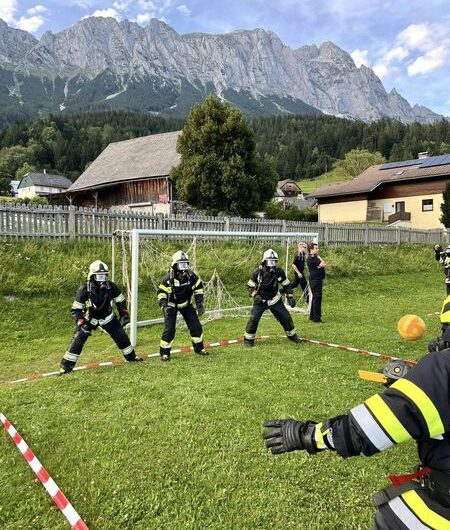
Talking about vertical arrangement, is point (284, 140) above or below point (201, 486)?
above

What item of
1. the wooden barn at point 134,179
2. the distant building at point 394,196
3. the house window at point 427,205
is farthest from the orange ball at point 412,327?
the house window at point 427,205

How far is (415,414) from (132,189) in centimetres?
3703

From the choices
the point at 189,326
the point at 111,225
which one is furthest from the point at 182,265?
the point at 111,225

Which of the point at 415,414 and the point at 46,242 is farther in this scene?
the point at 46,242

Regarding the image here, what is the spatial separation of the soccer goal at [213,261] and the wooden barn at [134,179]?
58.9 ft

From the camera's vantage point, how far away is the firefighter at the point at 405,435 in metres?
1.78

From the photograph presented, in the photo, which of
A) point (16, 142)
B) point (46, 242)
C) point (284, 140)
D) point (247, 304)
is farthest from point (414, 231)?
point (16, 142)

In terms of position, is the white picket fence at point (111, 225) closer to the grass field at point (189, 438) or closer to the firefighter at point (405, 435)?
the grass field at point (189, 438)

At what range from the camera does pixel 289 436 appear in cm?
211

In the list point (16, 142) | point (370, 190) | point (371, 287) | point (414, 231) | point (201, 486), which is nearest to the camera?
point (201, 486)

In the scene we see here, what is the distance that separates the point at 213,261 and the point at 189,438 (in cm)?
1166

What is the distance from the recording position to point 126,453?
4.47 m

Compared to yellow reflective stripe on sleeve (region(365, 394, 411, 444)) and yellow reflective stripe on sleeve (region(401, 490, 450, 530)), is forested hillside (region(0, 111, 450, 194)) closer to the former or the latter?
yellow reflective stripe on sleeve (region(401, 490, 450, 530))

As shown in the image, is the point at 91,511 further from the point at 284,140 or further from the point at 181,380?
the point at 284,140
